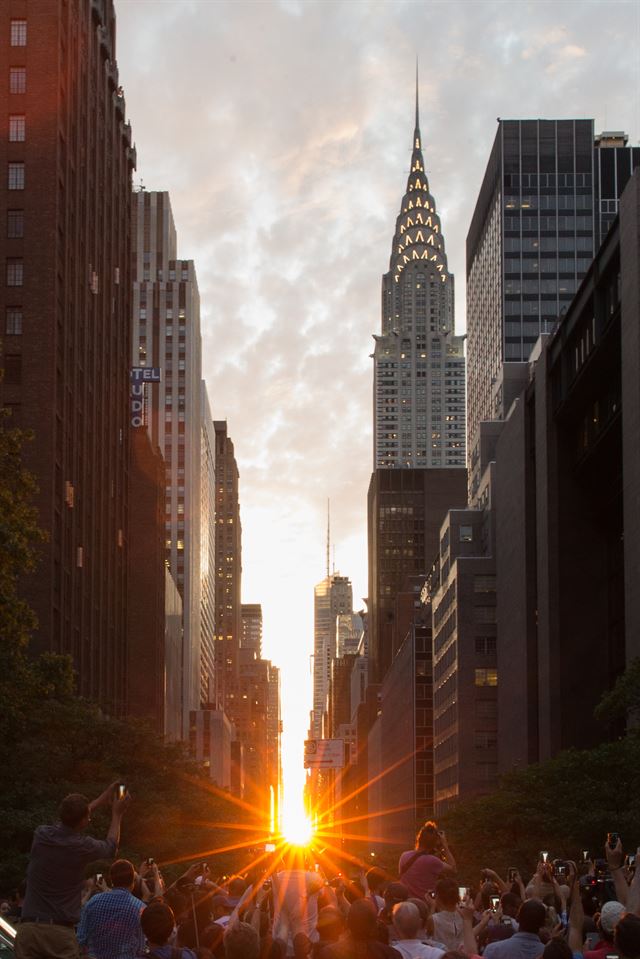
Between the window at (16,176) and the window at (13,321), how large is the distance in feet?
22.6

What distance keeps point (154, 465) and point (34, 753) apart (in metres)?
86.9

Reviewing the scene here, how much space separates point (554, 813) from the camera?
5812 centimetres

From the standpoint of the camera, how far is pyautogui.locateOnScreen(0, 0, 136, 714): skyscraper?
254 ft

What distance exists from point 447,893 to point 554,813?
47027 mm

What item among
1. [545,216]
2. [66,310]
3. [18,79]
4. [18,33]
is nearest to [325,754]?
[66,310]

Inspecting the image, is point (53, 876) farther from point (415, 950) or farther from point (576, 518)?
point (576, 518)

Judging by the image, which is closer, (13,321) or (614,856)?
(614,856)

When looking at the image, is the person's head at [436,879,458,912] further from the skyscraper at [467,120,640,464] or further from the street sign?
the skyscraper at [467,120,640,464]

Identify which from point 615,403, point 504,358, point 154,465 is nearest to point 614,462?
point 615,403

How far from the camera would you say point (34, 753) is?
5288 cm

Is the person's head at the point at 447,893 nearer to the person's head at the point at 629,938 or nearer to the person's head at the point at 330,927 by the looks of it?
the person's head at the point at 330,927

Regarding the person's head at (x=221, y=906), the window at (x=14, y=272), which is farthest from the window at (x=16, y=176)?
the person's head at (x=221, y=906)

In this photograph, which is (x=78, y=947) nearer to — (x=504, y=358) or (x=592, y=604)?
(x=592, y=604)

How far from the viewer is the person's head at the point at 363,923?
10477 mm
